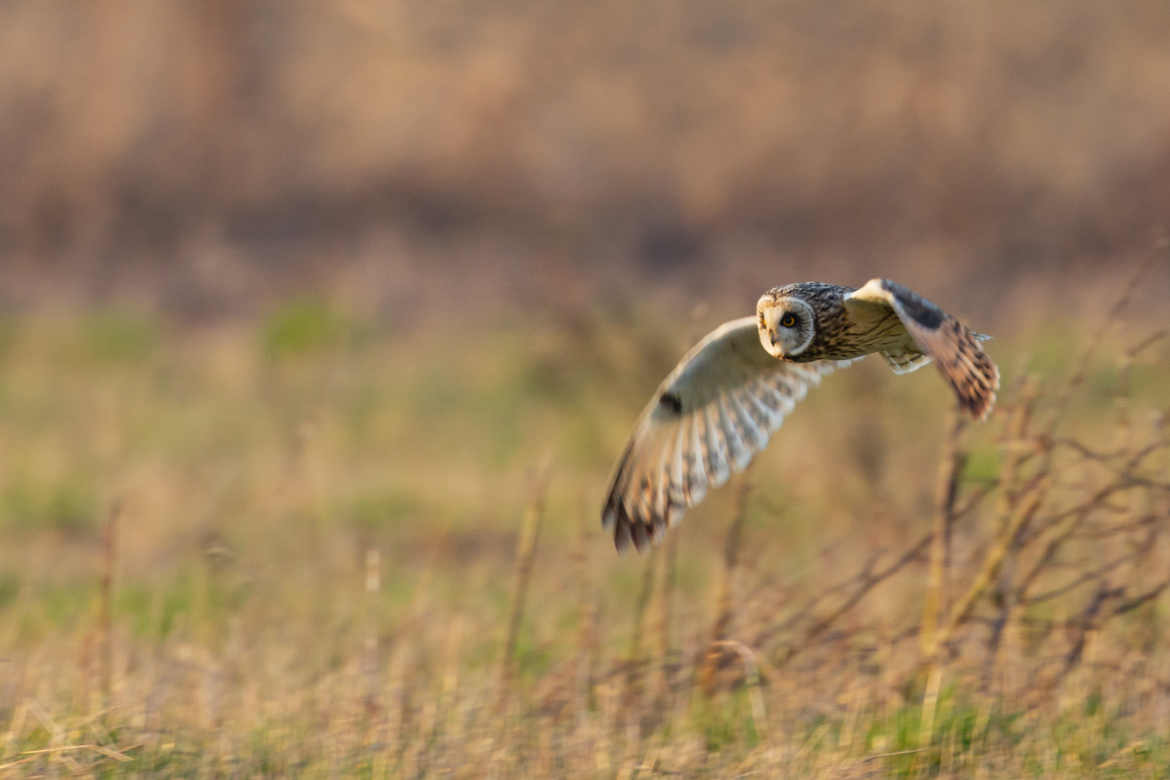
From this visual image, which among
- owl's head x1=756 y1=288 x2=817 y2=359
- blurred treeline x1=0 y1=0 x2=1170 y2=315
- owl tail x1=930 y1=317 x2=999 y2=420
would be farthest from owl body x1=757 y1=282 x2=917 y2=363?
blurred treeline x1=0 y1=0 x2=1170 y2=315

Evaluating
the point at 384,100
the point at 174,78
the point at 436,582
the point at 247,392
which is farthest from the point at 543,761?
the point at 174,78

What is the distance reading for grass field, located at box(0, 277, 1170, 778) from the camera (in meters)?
3.92

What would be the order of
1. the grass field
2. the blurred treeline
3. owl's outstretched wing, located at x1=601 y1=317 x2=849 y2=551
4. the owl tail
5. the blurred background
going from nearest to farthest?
the owl tail
the grass field
owl's outstretched wing, located at x1=601 y1=317 x2=849 y2=551
the blurred background
the blurred treeline

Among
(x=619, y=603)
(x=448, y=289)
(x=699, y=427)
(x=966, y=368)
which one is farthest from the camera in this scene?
(x=448, y=289)

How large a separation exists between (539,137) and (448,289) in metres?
4.04

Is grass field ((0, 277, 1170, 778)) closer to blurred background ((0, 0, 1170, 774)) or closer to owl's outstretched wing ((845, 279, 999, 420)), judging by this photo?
blurred background ((0, 0, 1170, 774))

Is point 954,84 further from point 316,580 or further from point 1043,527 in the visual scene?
point 1043,527

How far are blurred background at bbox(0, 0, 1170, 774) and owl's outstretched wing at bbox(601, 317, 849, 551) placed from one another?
16 centimetres

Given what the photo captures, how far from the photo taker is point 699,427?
15.7ft

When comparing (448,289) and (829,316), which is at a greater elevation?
(448,289)

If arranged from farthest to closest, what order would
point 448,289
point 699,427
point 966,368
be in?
point 448,289 < point 699,427 < point 966,368

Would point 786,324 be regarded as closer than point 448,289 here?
Yes

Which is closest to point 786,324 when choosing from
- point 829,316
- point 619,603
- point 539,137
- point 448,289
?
point 829,316

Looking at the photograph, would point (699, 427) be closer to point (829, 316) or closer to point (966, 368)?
point (829, 316)
